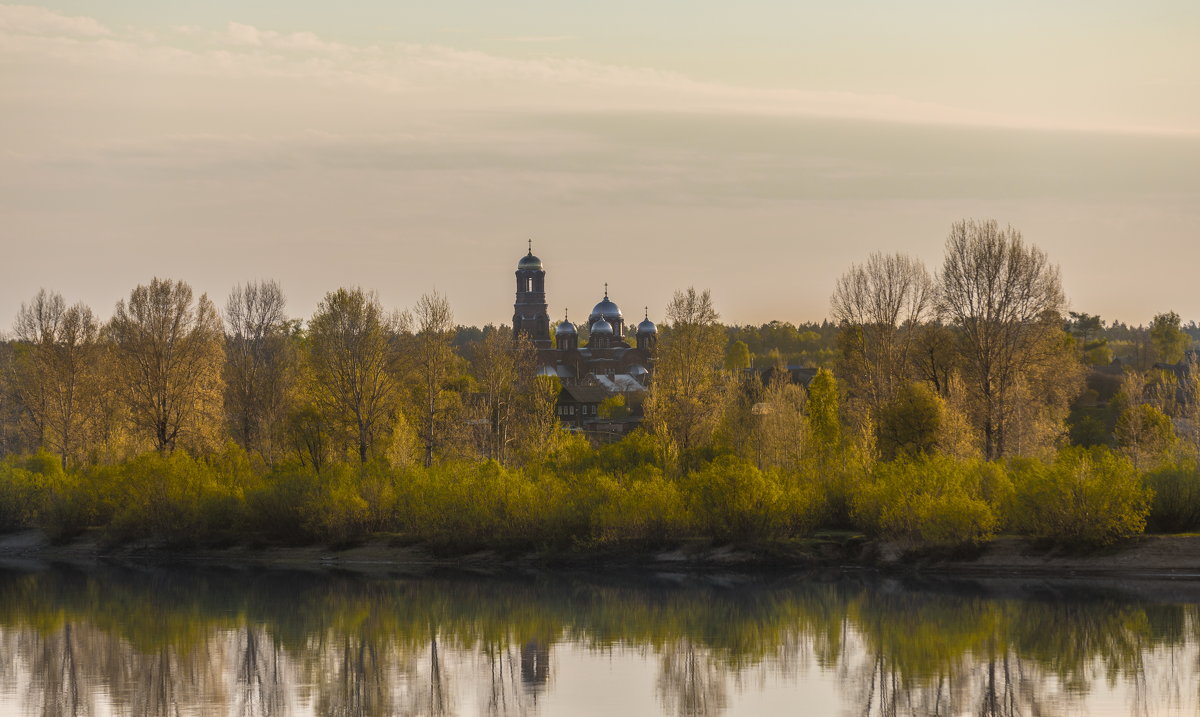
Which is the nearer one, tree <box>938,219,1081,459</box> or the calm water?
the calm water

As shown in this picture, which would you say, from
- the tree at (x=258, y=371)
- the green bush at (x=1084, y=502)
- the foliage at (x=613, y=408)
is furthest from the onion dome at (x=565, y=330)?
the green bush at (x=1084, y=502)

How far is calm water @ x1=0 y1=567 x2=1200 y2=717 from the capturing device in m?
30.2

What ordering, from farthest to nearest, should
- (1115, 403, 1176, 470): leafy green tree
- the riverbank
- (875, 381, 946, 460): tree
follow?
(1115, 403, 1176, 470): leafy green tree, (875, 381, 946, 460): tree, the riverbank

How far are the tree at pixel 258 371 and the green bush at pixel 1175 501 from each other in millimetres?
41629

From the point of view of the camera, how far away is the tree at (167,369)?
231ft

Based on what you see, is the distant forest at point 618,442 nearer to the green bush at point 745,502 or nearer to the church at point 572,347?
the green bush at point 745,502

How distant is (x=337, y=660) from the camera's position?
36.1 metres

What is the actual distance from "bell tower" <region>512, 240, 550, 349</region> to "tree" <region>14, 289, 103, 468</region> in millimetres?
63063

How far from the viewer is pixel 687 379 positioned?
6238 cm

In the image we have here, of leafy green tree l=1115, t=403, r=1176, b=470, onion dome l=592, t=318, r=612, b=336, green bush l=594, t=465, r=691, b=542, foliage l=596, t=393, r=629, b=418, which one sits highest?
onion dome l=592, t=318, r=612, b=336

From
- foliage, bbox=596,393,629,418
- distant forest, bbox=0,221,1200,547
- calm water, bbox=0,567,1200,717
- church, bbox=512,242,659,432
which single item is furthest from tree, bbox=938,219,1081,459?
church, bbox=512,242,659,432

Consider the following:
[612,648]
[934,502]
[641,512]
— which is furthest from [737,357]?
[612,648]

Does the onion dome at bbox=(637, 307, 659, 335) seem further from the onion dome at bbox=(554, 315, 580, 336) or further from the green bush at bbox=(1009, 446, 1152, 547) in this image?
the green bush at bbox=(1009, 446, 1152, 547)

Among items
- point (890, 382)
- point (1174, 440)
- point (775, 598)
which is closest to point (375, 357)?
point (890, 382)
